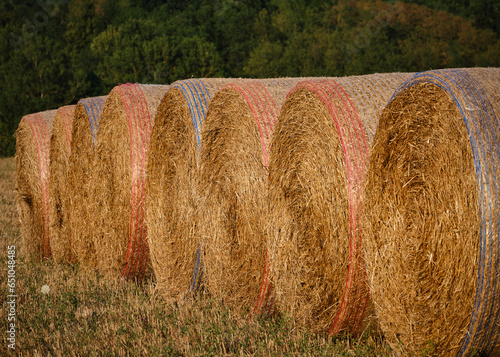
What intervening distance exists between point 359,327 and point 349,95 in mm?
1940

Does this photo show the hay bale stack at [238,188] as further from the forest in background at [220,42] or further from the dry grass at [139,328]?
the forest in background at [220,42]

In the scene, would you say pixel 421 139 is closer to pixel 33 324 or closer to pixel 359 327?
pixel 359 327

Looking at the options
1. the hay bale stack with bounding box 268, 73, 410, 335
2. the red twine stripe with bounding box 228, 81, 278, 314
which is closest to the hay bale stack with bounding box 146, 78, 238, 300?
the red twine stripe with bounding box 228, 81, 278, 314

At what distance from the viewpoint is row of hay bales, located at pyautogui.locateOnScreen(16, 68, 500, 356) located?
333 centimetres

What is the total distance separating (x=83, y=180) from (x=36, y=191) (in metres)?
1.29

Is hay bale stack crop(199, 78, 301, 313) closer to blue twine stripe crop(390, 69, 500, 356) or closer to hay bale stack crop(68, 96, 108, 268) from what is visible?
blue twine stripe crop(390, 69, 500, 356)

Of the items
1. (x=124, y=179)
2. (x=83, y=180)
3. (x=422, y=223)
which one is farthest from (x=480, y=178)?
(x=83, y=180)

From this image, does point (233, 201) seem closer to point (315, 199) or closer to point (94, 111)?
point (315, 199)

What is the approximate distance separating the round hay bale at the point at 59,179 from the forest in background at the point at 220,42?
26.5 m

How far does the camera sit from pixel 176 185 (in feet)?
20.9

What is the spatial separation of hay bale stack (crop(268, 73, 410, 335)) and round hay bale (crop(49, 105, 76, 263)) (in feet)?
14.9

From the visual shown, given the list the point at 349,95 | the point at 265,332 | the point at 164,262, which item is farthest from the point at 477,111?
the point at 164,262

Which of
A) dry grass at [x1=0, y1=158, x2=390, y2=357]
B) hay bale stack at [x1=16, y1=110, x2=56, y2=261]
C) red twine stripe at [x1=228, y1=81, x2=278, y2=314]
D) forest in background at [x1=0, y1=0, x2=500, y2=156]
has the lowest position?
dry grass at [x1=0, y1=158, x2=390, y2=357]

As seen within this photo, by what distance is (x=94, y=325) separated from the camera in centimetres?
522
